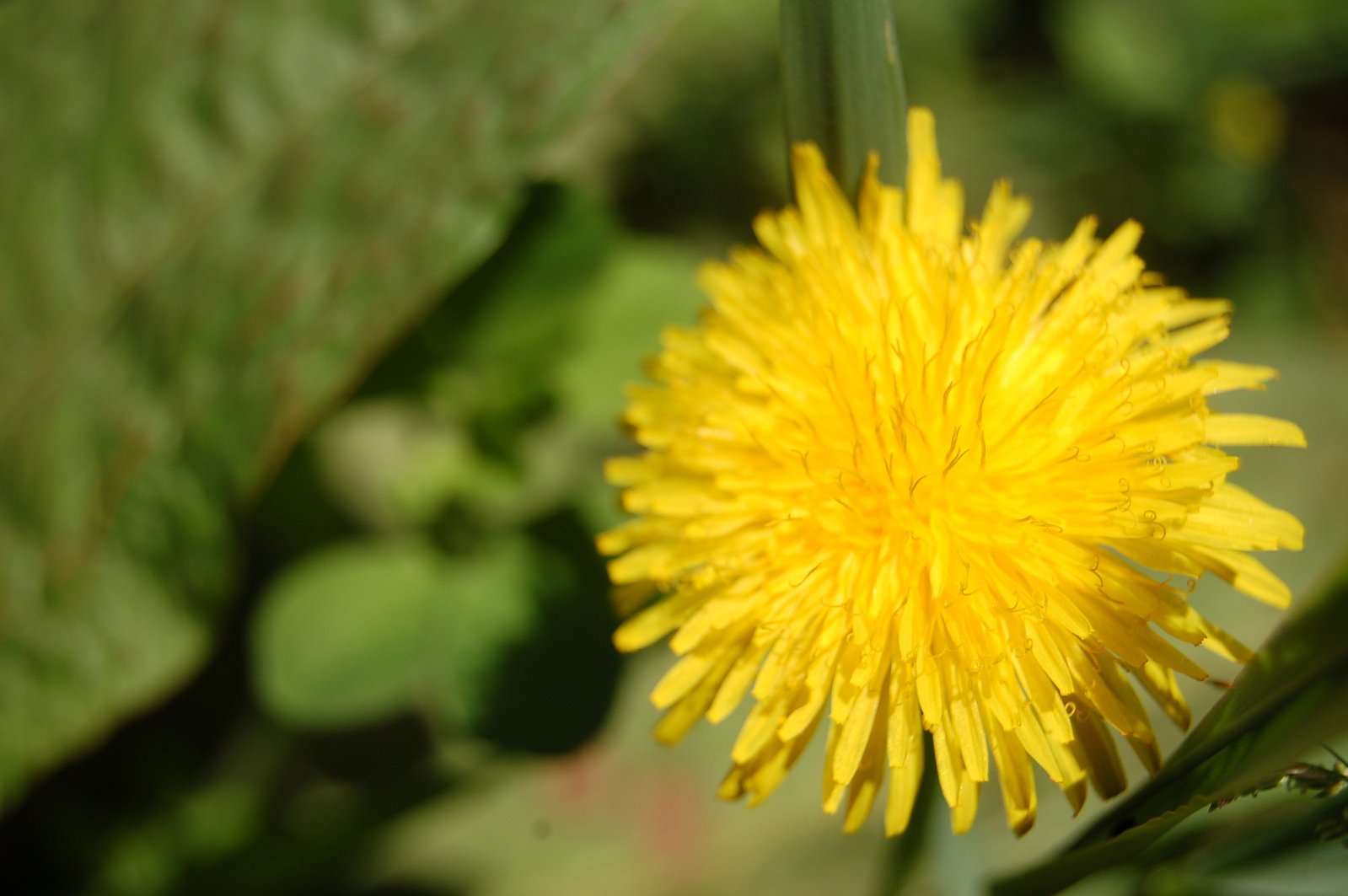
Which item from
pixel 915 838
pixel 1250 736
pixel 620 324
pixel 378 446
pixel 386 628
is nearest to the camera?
pixel 1250 736

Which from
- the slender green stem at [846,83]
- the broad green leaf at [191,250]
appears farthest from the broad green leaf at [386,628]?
the slender green stem at [846,83]

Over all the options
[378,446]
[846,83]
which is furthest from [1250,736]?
[378,446]

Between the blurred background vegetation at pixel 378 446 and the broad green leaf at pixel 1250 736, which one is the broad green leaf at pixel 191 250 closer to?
the blurred background vegetation at pixel 378 446

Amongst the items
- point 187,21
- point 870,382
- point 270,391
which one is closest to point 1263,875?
point 870,382

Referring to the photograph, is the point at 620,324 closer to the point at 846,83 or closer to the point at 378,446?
the point at 378,446

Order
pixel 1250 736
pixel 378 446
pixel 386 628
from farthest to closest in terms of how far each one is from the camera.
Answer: pixel 378 446 → pixel 386 628 → pixel 1250 736

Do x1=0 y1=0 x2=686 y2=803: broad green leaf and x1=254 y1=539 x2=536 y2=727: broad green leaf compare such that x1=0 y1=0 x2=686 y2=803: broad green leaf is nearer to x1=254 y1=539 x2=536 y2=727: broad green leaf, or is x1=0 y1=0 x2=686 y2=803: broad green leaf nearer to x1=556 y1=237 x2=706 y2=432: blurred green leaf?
x1=254 y1=539 x2=536 y2=727: broad green leaf
